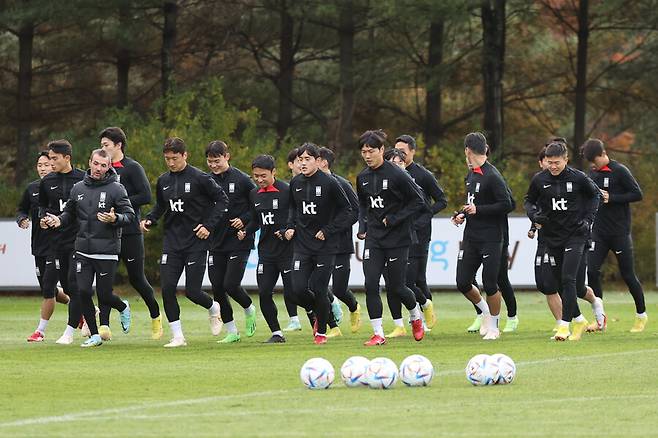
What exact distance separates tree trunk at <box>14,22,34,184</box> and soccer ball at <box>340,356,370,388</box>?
101 ft

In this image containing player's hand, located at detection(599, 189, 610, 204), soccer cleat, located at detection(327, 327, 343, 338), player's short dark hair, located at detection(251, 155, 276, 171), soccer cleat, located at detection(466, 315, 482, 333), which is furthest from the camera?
soccer cleat, located at detection(466, 315, 482, 333)

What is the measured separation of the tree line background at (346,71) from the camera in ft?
136

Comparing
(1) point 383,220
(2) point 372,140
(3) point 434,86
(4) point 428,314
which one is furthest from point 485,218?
(3) point 434,86

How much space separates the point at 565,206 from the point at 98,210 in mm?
4980

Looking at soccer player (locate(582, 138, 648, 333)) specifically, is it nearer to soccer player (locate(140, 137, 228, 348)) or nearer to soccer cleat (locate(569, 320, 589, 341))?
soccer cleat (locate(569, 320, 589, 341))

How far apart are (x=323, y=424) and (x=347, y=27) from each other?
33.8 metres

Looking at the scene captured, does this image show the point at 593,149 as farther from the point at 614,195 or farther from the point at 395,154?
the point at 395,154

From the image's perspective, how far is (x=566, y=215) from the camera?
1698 centimetres

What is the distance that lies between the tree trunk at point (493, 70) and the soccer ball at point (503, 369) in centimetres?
2947

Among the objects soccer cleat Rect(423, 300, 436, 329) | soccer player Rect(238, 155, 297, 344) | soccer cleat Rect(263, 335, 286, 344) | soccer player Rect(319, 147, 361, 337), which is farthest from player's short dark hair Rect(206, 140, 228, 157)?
soccer cleat Rect(423, 300, 436, 329)

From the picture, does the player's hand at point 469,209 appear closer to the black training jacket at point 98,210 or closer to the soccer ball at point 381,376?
the black training jacket at point 98,210

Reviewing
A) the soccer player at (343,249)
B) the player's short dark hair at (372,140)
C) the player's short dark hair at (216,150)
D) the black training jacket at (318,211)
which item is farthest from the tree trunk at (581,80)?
the player's short dark hair at (372,140)

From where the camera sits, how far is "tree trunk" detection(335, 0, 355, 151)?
43031mm

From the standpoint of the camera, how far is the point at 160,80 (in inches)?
1718
